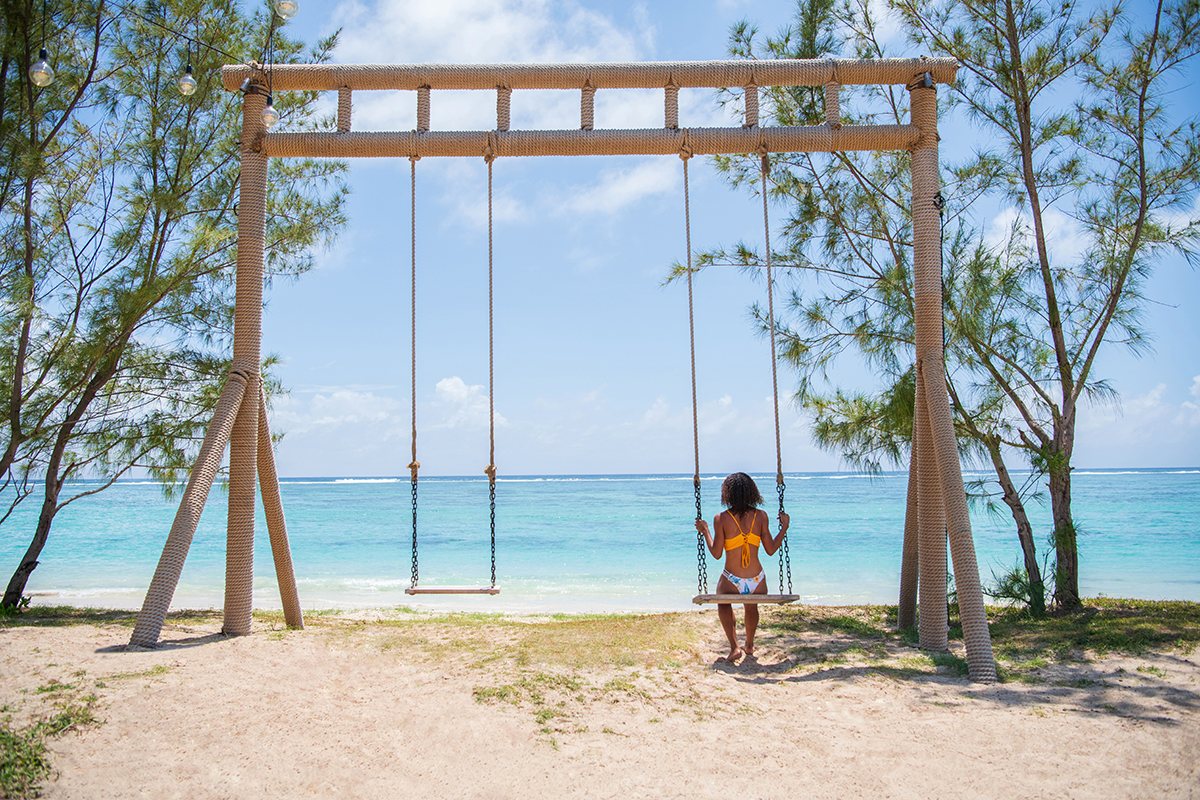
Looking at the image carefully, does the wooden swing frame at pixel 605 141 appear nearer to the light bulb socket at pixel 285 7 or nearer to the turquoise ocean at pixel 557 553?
the light bulb socket at pixel 285 7

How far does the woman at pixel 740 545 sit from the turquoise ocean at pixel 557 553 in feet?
6.80

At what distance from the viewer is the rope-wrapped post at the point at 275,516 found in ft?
16.0

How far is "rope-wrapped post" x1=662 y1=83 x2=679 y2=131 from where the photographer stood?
482 centimetres

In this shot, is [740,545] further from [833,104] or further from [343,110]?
[343,110]

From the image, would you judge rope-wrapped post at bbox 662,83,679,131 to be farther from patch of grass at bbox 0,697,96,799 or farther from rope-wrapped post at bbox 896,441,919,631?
patch of grass at bbox 0,697,96,799

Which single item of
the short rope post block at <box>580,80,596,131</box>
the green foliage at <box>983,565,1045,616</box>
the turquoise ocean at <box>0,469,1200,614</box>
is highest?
the short rope post block at <box>580,80,596,131</box>

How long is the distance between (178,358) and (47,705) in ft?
13.3

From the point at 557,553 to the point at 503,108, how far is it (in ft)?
40.0

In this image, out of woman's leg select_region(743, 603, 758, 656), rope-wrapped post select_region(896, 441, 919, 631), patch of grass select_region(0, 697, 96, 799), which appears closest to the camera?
patch of grass select_region(0, 697, 96, 799)

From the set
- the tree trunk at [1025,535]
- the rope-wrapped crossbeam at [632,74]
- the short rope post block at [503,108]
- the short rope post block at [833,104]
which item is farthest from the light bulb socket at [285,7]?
the tree trunk at [1025,535]

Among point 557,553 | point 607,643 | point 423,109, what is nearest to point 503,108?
point 423,109

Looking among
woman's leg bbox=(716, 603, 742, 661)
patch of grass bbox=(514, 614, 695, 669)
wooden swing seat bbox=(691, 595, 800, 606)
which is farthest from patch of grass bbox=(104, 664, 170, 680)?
woman's leg bbox=(716, 603, 742, 661)

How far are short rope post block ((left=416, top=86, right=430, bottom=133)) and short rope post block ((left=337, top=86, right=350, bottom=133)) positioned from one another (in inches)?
17.6

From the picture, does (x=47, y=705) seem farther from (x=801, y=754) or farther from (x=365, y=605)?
(x=365, y=605)
